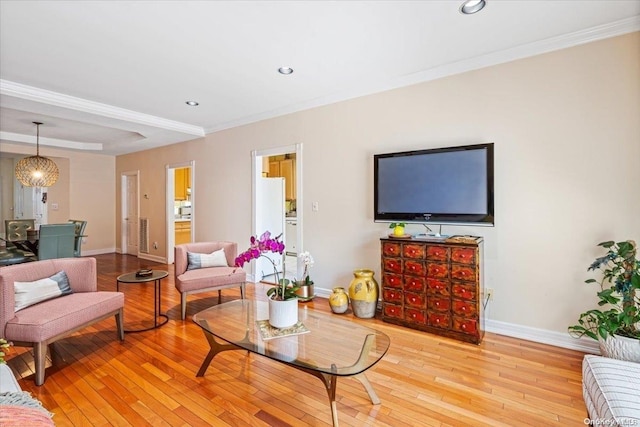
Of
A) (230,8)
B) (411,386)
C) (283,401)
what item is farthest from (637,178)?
(230,8)

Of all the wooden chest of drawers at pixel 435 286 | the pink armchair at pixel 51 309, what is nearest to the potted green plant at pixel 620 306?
the wooden chest of drawers at pixel 435 286

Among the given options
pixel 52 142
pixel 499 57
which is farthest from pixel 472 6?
pixel 52 142

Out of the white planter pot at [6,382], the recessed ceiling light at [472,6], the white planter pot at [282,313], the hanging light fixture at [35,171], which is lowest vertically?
the white planter pot at [6,382]

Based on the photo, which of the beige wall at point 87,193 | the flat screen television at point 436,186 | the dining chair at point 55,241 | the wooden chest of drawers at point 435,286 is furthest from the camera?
the beige wall at point 87,193

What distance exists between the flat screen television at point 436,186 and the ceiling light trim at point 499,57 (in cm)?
79

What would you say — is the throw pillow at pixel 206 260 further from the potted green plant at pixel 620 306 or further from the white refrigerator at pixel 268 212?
the potted green plant at pixel 620 306

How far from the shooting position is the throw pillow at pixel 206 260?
12.7 ft

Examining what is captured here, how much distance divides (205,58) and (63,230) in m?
3.38

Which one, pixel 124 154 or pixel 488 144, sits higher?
pixel 124 154

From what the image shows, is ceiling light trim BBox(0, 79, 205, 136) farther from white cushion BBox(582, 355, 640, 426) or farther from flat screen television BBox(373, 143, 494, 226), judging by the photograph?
white cushion BBox(582, 355, 640, 426)

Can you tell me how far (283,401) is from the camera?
2.02 meters

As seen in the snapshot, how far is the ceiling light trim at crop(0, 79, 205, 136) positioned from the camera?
11.6 ft

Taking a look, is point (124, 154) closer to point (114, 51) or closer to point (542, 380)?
point (114, 51)

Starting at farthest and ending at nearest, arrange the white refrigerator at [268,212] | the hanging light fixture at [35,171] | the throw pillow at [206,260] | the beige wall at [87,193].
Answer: the beige wall at [87,193], the hanging light fixture at [35,171], the white refrigerator at [268,212], the throw pillow at [206,260]
